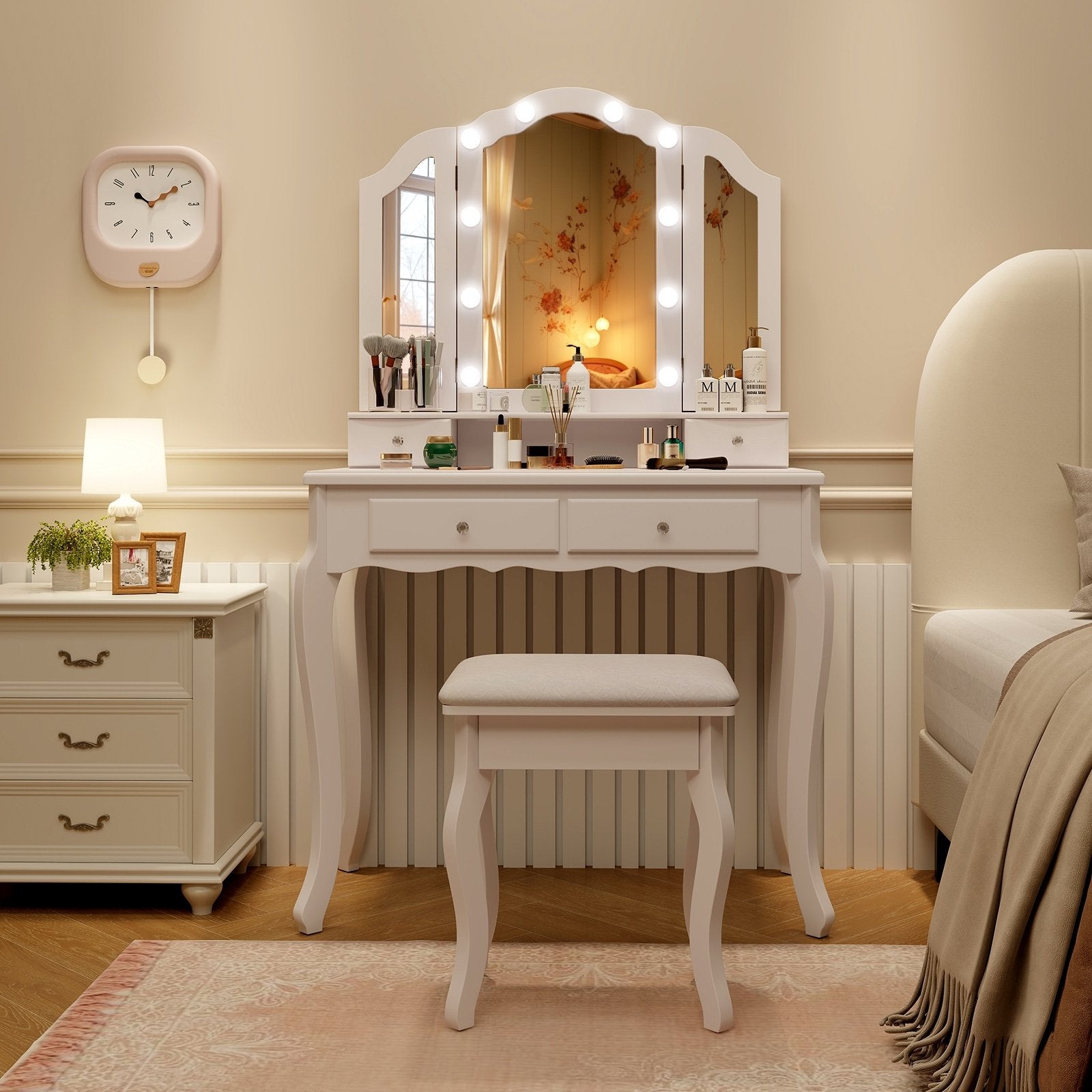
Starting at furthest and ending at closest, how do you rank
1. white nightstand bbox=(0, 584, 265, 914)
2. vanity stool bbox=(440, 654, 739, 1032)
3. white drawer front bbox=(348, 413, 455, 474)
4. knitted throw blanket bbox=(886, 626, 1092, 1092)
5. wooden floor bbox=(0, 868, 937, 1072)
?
white drawer front bbox=(348, 413, 455, 474), white nightstand bbox=(0, 584, 265, 914), wooden floor bbox=(0, 868, 937, 1072), vanity stool bbox=(440, 654, 739, 1032), knitted throw blanket bbox=(886, 626, 1092, 1092)

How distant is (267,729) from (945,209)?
214 cm

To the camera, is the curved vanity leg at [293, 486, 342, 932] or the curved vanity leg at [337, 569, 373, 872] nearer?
the curved vanity leg at [293, 486, 342, 932]

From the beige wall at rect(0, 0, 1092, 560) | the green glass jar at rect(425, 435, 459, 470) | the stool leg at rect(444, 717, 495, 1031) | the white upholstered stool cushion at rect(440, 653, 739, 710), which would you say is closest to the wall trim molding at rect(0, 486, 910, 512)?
the beige wall at rect(0, 0, 1092, 560)

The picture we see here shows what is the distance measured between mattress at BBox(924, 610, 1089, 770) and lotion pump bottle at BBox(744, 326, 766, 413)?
0.66m

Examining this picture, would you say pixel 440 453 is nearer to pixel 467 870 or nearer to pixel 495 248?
pixel 495 248

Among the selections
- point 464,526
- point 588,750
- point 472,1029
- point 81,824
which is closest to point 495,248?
point 464,526

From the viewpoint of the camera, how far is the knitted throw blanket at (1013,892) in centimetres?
125

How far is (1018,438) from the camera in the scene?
93.3 inches

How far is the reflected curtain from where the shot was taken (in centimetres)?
254

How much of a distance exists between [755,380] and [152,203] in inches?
62.1

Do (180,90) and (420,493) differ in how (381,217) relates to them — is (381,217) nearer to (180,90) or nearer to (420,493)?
(180,90)

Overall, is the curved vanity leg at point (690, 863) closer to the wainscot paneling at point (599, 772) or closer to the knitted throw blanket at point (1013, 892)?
the knitted throw blanket at point (1013, 892)

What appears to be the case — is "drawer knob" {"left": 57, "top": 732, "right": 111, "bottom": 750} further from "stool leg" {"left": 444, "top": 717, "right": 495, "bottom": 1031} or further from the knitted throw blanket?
the knitted throw blanket

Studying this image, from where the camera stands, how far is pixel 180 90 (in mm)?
2578
